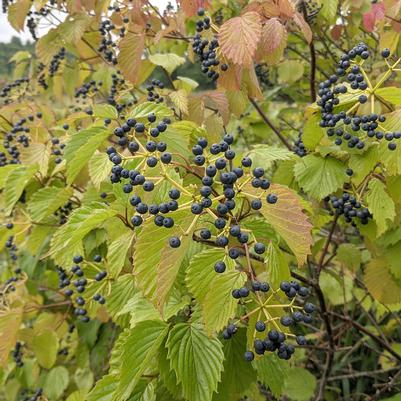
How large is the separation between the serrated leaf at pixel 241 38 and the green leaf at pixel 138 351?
45.9 inches

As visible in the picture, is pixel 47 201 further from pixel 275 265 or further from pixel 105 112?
pixel 275 265

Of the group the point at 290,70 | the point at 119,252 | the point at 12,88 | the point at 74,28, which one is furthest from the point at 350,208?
the point at 12,88

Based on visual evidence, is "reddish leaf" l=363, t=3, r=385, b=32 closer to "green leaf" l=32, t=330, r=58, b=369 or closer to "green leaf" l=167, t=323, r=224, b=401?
"green leaf" l=167, t=323, r=224, b=401

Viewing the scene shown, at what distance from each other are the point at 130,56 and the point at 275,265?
1.73 metres

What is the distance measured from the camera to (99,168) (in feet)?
6.65

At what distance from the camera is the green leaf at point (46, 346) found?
9.77 feet

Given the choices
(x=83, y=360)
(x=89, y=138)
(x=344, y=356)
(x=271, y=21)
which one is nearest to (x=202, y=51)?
(x=271, y=21)

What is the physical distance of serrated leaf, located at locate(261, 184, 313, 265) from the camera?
57.9 inches

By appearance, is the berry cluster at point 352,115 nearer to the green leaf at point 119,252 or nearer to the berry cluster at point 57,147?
the green leaf at point 119,252

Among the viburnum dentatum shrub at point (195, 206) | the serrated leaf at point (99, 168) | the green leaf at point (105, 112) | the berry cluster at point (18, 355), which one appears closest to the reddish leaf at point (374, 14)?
the viburnum dentatum shrub at point (195, 206)

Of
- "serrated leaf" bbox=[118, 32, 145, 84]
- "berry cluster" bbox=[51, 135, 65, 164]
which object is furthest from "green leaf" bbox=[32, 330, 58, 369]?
"serrated leaf" bbox=[118, 32, 145, 84]

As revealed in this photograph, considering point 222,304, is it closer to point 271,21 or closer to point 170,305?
point 170,305

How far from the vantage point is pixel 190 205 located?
1.45 metres

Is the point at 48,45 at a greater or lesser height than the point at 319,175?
greater
